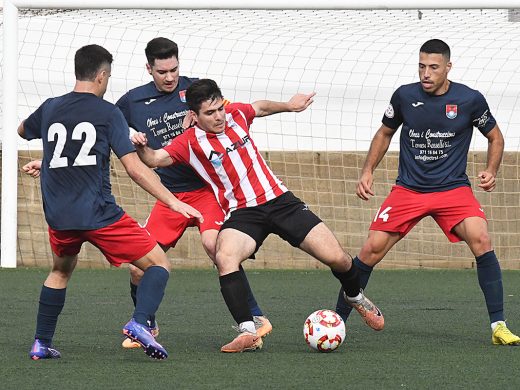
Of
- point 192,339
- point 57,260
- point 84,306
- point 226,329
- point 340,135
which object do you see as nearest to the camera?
point 57,260

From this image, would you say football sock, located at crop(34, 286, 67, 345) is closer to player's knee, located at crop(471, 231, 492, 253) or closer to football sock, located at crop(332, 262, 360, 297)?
football sock, located at crop(332, 262, 360, 297)

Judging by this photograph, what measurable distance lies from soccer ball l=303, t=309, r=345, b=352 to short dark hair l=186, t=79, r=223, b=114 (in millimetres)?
1421

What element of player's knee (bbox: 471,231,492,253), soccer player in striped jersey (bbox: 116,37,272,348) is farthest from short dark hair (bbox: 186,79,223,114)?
player's knee (bbox: 471,231,492,253)

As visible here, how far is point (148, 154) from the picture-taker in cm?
728

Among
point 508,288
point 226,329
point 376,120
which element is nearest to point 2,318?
point 226,329

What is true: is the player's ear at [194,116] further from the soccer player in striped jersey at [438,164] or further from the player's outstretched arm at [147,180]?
the soccer player in striped jersey at [438,164]

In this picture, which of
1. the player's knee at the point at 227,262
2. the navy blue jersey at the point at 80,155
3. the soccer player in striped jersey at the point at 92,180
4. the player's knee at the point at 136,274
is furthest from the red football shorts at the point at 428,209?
the navy blue jersey at the point at 80,155

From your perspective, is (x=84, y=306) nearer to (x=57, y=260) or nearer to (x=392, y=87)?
(x=57, y=260)

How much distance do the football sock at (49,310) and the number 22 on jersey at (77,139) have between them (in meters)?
0.76

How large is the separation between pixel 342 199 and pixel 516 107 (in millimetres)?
2059

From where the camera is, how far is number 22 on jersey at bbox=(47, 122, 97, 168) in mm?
6523

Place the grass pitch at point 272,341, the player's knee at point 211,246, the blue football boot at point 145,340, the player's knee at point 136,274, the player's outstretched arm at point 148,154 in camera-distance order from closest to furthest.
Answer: the grass pitch at point 272,341 < the blue football boot at point 145,340 < the player's outstretched arm at point 148,154 < the player's knee at point 211,246 < the player's knee at point 136,274

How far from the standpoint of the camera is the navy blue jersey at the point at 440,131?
25.2 ft

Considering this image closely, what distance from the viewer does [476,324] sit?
8391 millimetres
